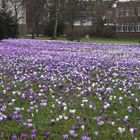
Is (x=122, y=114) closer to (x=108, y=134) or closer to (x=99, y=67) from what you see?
(x=108, y=134)

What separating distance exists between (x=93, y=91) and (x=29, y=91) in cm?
137

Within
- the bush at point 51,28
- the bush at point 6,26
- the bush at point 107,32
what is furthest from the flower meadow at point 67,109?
the bush at point 107,32

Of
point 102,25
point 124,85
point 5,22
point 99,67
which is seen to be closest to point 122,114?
point 124,85

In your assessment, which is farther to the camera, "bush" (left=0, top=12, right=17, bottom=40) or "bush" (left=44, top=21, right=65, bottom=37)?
"bush" (left=44, top=21, right=65, bottom=37)

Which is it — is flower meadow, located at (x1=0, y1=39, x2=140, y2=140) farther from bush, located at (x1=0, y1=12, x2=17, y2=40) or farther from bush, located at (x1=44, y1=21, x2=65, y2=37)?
bush, located at (x1=44, y1=21, x2=65, y2=37)

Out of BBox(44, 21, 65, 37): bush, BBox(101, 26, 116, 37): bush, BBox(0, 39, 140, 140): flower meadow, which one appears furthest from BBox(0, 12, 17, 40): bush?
BBox(101, 26, 116, 37): bush

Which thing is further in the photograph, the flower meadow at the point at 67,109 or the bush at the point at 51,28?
the bush at the point at 51,28

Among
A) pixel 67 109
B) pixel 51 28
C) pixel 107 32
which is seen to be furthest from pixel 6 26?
pixel 107 32

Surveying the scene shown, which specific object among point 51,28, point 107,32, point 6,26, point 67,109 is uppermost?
point 51,28

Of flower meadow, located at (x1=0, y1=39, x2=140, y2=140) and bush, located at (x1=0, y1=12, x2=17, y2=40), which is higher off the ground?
bush, located at (x1=0, y1=12, x2=17, y2=40)

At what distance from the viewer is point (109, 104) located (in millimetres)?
7020

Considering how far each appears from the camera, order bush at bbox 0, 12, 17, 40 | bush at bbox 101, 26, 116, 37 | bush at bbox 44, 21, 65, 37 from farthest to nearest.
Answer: bush at bbox 101, 26, 116, 37 → bush at bbox 44, 21, 65, 37 → bush at bbox 0, 12, 17, 40

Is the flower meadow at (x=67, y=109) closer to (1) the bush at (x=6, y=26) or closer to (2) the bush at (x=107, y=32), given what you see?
(1) the bush at (x=6, y=26)

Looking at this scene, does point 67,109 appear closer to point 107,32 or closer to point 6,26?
point 6,26
